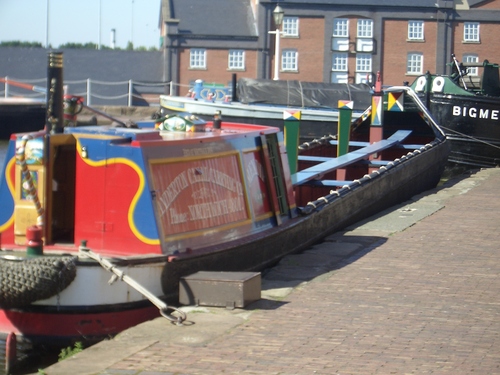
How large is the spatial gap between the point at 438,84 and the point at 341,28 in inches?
1190

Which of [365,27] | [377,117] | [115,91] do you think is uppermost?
[365,27]

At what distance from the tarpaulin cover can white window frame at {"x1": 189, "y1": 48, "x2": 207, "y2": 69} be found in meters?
20.4

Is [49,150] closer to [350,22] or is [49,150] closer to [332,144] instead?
[332,144]

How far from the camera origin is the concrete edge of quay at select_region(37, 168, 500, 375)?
7074 millimetres

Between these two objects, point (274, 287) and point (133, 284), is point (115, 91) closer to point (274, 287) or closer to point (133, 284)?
point (274, 287)

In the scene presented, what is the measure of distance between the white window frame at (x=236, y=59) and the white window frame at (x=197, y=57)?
1445 mm

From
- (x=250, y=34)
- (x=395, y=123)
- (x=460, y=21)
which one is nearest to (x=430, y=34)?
(x=460, y=21)

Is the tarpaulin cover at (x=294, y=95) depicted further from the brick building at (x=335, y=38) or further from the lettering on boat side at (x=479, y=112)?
the brick building at (x=335, y=38)

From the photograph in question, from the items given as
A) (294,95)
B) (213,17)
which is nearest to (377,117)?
(294,95)

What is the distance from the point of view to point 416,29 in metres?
53.2

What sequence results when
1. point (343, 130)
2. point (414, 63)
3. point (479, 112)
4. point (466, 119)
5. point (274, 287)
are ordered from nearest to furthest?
1. point (274, 287)
2. point (343, 130)
3. point (479, 112)
4. point (466, 119)
5. point (414, 63)

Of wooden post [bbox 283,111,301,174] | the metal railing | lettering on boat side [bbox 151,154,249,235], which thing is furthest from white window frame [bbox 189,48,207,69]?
lettering on boat side [bbox 151,154,249,235]

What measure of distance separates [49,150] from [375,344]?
11.6ft

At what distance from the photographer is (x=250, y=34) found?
2045 inches
